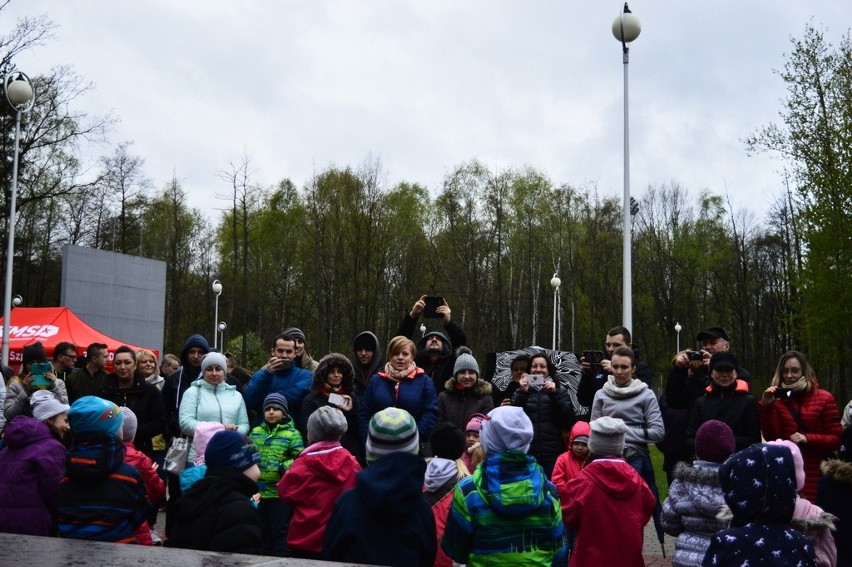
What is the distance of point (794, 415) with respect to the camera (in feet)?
26.7

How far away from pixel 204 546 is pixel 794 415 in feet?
18.3

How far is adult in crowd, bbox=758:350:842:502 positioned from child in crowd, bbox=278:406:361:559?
403 cm

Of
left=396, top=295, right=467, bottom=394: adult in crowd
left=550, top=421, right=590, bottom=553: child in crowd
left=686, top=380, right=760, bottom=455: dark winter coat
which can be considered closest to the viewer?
left=550, top=421, right=590, bottom=553: child in crowd

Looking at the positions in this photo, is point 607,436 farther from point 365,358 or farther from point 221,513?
point 365,358

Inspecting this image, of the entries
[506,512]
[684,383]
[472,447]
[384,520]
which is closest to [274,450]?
[472,447]

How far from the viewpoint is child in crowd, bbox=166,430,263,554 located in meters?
4.66

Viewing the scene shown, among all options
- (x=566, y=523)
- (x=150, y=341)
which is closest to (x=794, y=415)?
(x=566, y=523)

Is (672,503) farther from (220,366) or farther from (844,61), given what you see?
(844,61)

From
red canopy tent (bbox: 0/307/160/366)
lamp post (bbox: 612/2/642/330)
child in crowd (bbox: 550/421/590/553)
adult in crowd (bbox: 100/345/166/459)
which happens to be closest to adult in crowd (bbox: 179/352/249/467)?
adult in crowd (bbox: 100/345/166/459)

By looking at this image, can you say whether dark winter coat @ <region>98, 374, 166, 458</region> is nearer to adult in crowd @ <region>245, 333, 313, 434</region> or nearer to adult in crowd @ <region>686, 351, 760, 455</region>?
adult in crowd @ <region>245, 333, 313, 434</region>

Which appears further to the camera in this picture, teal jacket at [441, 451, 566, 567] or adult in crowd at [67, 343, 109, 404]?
adult in crowd at [67, 343, 109, 404]

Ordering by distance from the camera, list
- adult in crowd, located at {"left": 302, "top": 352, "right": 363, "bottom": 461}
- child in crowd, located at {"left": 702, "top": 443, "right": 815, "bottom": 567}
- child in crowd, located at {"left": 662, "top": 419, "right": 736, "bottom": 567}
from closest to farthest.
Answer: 1. child in crowd, located at {"left": 702, "top": 443, "right": 815, "bottom": 567}
2. child in crowd, located at {"left": 662, "top": 419, "right": 736, "bottom": 567}
3. adult in crowd, located at {"left": 302, "top": 352, "right": 363, "bottom": 461}

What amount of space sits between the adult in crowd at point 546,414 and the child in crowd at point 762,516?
4553 mm

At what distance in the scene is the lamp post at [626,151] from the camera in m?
14.5
